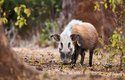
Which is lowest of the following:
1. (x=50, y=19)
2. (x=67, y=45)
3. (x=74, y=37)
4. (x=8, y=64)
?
(x=50, y=19)

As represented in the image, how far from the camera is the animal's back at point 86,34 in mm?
12781

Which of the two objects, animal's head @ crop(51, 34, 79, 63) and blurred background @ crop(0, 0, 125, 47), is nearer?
animal's head @ crop(51, 34, 79, 63)

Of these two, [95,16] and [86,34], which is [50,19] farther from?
[86,34]

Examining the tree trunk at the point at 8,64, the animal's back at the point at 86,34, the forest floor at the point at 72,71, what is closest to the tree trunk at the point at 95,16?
the forest floor at the point at 72,71

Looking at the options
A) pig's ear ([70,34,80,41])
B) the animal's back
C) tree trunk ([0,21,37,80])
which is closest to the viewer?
tree trunk ([0,21,37,80])

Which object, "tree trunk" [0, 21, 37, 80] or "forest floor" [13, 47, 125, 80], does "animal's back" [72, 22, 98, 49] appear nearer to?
"forest floor" [13, 47, 125, 80]

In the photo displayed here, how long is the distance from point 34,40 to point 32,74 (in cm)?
1620

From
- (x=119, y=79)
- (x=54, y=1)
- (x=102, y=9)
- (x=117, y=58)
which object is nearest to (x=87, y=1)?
(x=102, y=9)

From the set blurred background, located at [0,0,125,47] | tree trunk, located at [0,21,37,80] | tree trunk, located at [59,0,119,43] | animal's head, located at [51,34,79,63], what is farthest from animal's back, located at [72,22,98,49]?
tree trunk, located at [59,0,119,43]

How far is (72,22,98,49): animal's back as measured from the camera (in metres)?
12.8

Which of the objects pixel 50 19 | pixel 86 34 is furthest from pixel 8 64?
pixel 50 19

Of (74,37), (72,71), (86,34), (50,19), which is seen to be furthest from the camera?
(50,19)

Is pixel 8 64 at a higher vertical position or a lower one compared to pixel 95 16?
higher

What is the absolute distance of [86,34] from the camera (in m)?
12.9
